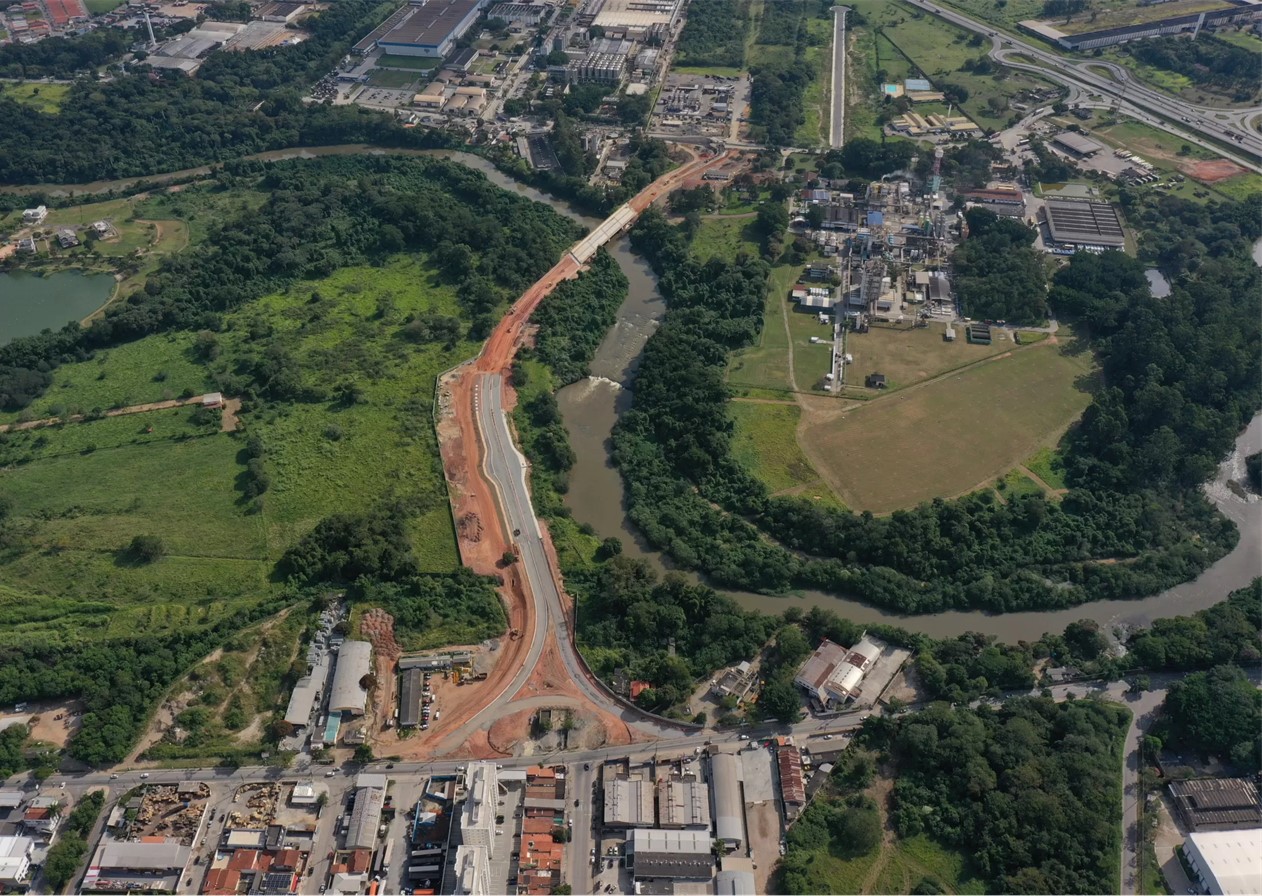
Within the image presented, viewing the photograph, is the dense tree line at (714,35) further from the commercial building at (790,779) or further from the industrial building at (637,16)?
the commercial building at (790,779)

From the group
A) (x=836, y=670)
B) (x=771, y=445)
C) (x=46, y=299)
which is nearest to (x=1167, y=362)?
(x=771, y=445)

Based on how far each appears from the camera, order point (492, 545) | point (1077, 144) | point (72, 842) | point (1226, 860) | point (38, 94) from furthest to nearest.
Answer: point (38, 94) < point (1077, 144) < point (492, 545) < point (72, 842) < point (1226, 860)

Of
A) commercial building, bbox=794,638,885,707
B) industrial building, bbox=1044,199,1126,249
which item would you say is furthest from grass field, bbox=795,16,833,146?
commercial building, bbox=794,638,885,707

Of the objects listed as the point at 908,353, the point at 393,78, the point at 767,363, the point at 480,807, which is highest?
the point at 393,78

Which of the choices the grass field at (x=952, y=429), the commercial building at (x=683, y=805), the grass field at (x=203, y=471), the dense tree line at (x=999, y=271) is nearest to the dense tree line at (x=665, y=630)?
the commercial building at (x=683, y=805)

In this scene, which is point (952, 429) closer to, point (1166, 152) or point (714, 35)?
point (1166, 152)

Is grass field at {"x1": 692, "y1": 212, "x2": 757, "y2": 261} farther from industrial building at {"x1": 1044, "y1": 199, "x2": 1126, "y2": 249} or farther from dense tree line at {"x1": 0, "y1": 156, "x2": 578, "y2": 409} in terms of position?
industrial building at {"x1": 1044, "y1": 199, "x2": 1126, "y2": 249}
